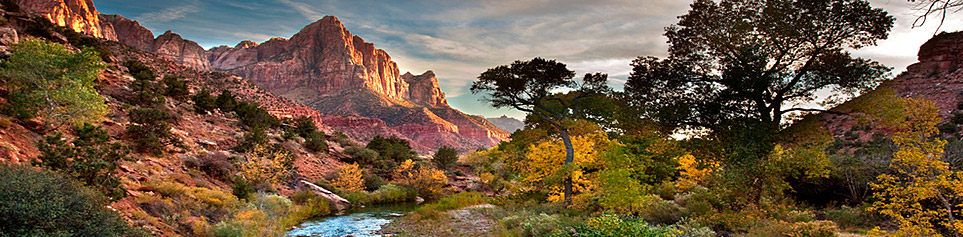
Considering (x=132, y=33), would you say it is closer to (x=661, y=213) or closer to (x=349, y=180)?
(x=349, y=180)

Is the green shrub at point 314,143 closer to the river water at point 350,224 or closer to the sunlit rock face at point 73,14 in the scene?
the river water at point 350,224

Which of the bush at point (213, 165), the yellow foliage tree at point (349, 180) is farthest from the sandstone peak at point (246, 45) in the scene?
the bush at point (213, 165)

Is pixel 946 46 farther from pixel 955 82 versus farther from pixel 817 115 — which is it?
pixel 817 115

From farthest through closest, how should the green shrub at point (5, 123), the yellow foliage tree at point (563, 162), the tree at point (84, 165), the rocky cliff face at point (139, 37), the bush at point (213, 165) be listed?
the rocky cliff face at point (139, 37) < the bush at point (213, 165) < the yellow foliage tree at point (563, 162) < the green shrub at point (5, 123) < the tree at point (84, 165)

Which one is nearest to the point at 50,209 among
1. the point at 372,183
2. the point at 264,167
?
the point at 264,167

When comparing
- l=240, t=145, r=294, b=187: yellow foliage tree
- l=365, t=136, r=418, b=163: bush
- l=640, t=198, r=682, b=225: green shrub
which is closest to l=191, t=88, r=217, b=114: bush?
l=240, t=145, r=294, b=187: yellow foliage tree

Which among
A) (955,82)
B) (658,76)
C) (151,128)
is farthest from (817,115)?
(955,82)

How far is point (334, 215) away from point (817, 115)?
22.4 meters

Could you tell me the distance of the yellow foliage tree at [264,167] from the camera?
A: 2442 cm

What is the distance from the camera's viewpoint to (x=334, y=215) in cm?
2358

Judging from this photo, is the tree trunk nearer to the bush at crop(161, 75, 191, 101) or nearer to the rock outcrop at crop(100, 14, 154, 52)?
the bush at crop(161, 75, 191, 101)

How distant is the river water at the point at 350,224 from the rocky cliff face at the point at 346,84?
67451 millimetres

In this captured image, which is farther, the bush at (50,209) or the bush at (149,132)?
the bush at (149,132)

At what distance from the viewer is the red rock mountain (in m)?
98.1
